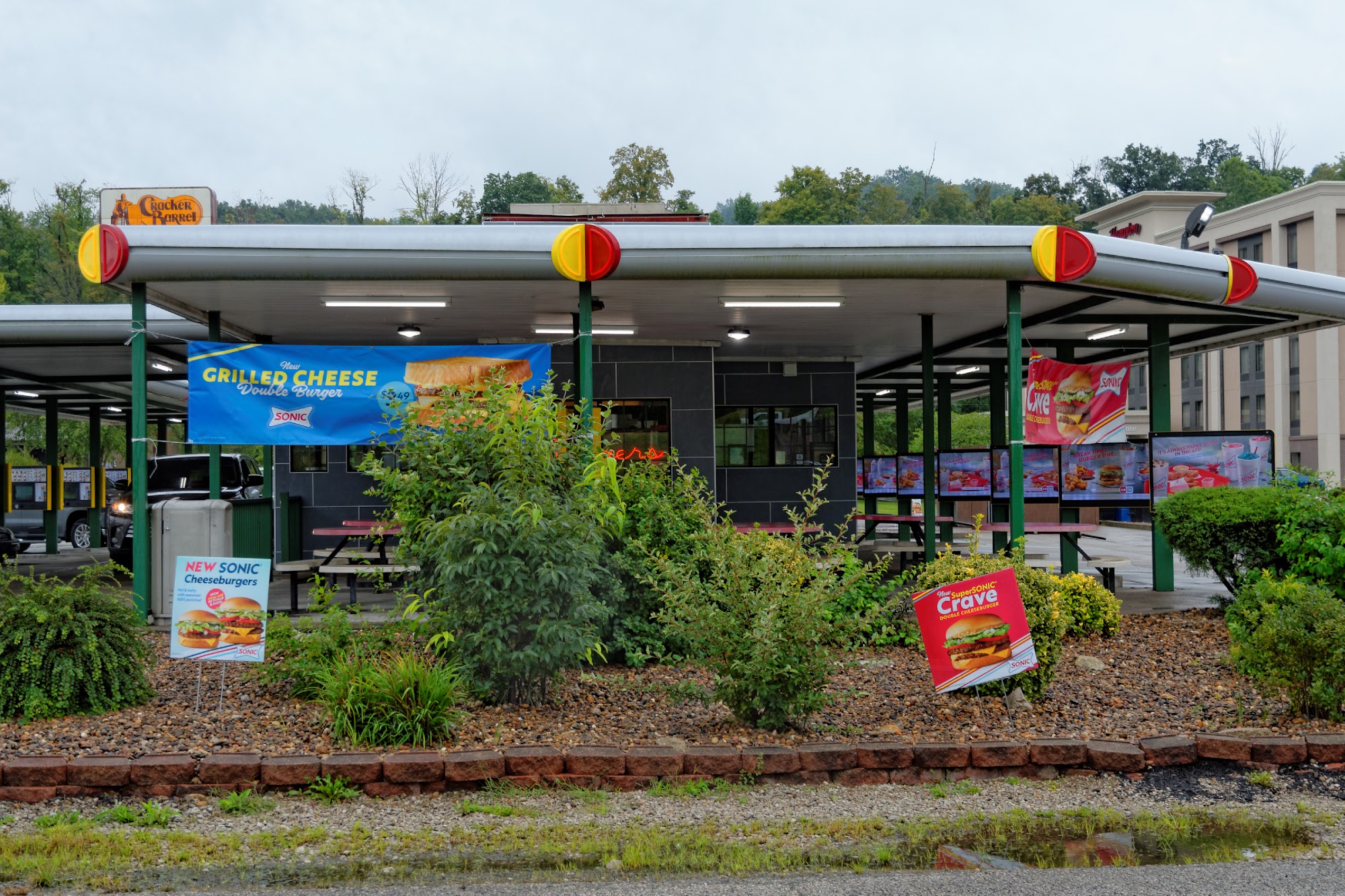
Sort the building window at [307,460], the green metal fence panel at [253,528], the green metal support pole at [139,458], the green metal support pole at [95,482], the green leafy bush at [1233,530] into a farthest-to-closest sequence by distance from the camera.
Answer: the green metal support pole at [95,482] → the building window at [307,460] → the green metal fence panel at [253,528] → the green leafy bush at [1233,530] → the green metal support pole at [139,458]

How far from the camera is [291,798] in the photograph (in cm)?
575

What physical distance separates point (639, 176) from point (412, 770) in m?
61.1

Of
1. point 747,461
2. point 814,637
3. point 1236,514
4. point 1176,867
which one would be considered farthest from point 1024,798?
point 747,461

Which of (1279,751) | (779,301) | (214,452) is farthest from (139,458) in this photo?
(1279,751)

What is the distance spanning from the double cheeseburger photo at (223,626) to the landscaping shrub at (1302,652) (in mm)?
6720

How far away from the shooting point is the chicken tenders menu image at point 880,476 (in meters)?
20.2

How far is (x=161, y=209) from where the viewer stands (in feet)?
48.0

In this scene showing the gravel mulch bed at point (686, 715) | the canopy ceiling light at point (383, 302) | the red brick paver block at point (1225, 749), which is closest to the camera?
the red brick paver block at point (1225, 749)

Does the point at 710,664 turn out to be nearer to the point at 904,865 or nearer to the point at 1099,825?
the point at 904,865

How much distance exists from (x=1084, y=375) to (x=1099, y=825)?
330 inches

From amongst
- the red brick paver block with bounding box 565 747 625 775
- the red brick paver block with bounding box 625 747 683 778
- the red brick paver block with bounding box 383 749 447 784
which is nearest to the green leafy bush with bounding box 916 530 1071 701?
the red brick paver block with bounding box 625 747 683 778

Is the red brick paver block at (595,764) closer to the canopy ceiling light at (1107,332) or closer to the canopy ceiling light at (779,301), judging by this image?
the canopy ceiling light at (779,301)

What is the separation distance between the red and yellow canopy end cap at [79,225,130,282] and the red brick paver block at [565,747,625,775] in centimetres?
630

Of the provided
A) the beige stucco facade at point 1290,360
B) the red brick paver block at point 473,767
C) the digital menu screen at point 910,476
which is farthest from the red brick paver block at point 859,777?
the beige stucco facade at point 1290,360
